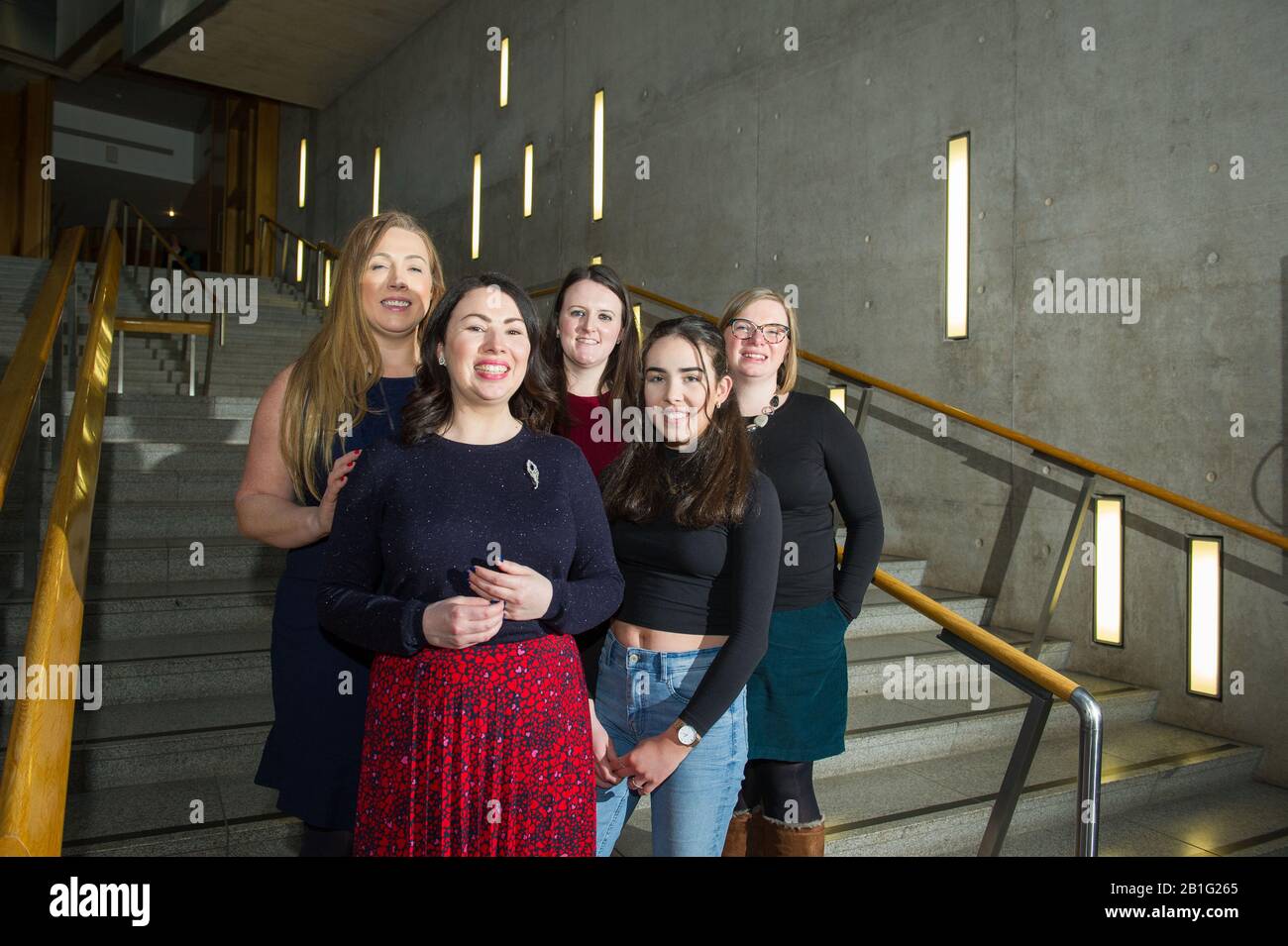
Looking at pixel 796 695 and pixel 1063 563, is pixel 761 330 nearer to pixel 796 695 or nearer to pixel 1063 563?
pixel 796 695

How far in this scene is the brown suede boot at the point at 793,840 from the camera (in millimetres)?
1970

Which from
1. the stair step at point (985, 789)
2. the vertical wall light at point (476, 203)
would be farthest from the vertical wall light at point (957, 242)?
the vertical wall light at point (476, 203)

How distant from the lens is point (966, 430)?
442cm

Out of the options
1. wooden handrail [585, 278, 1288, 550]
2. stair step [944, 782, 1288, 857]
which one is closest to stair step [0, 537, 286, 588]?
wooden handrail [585, 278, 1288, 550]

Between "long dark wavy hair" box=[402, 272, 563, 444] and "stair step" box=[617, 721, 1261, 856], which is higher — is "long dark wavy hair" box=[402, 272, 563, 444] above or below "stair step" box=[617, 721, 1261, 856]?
above

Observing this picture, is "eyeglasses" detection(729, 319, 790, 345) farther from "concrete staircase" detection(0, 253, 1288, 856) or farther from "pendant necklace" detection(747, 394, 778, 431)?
"concrete staircase" detection(0, 253, 1288, 856)

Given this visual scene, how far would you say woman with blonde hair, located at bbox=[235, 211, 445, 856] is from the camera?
152 cm

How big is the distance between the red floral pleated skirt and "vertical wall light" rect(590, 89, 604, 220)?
5.84m

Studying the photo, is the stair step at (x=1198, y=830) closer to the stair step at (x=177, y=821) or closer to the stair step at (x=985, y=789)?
the stair step at (x=985, y=789)

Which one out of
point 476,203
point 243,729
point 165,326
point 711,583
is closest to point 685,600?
point 711,583

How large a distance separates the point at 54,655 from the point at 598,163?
600 cm

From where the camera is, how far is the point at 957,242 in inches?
173
